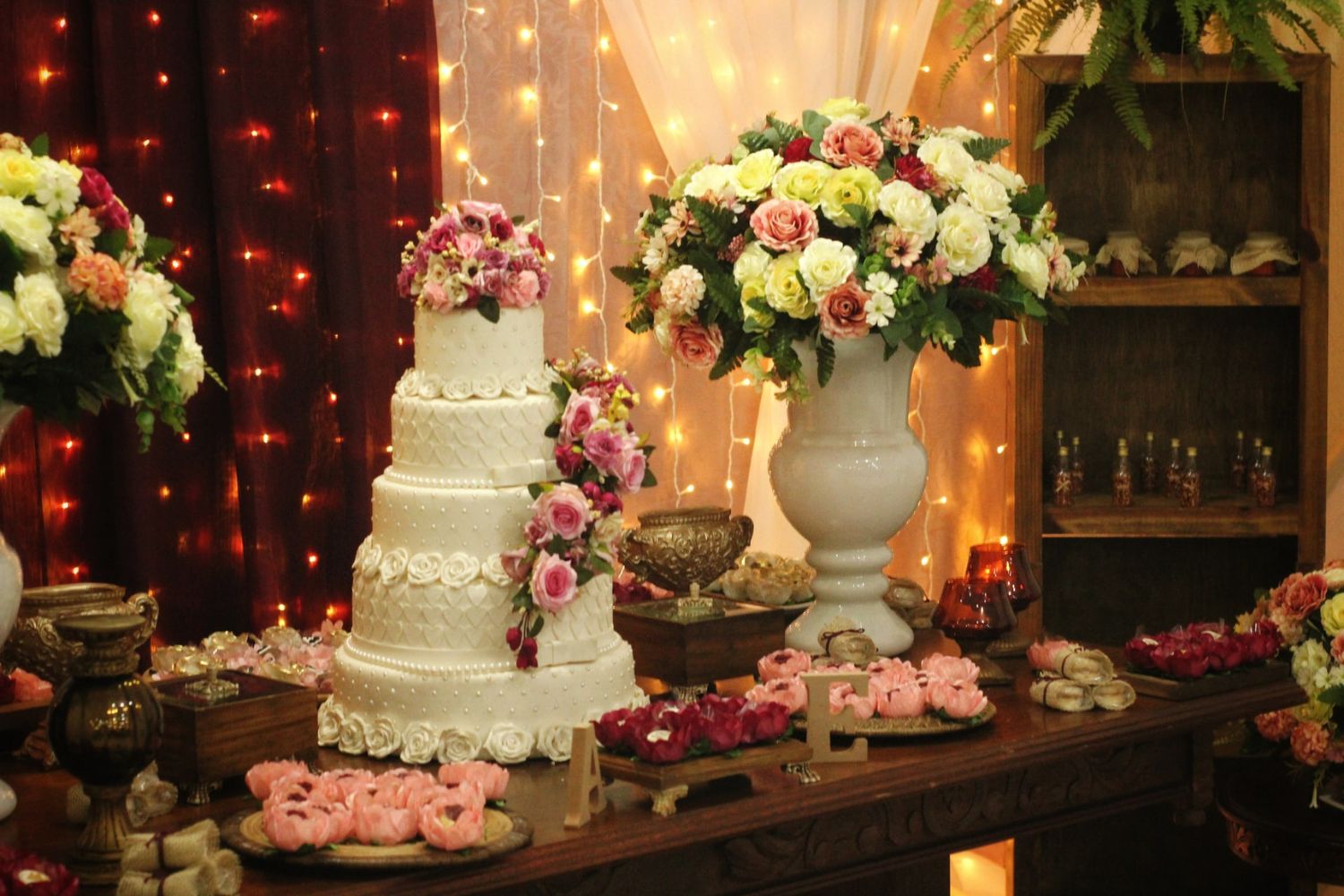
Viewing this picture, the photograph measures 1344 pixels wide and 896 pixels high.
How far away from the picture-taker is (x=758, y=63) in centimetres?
320

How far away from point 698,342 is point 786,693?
586 millimetres

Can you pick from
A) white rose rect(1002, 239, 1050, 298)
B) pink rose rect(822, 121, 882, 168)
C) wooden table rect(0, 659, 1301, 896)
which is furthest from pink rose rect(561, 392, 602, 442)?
white rose rect(1002, 239, 1050, 298)

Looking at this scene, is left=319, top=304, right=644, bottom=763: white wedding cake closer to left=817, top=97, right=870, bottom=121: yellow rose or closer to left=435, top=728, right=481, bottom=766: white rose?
left=435, top=728, right=481, bottom=766: white rose

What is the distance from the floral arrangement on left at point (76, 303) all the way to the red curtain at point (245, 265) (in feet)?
3.44

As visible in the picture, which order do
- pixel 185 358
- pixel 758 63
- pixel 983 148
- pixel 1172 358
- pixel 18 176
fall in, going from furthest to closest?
pixel 1172 358
pixel 758 63
pixel 983 148
pixel 185 358
pixel 18 176

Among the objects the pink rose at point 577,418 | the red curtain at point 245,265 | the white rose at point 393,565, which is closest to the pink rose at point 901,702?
the pink rose at point 577,418

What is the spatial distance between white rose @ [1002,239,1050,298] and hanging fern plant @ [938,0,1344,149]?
0.86 metres

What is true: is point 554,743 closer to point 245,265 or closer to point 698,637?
point 698,637

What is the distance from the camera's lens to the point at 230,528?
9.47 ft

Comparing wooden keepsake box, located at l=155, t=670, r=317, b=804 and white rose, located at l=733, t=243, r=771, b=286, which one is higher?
white rose, located at l=733, t=243, r=771, b=286

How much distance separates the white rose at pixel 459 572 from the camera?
1826mm

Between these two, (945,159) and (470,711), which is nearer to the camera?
(470,711)

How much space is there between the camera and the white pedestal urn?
2.35m

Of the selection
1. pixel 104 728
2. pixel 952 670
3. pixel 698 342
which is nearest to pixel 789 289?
pixel 698 342
